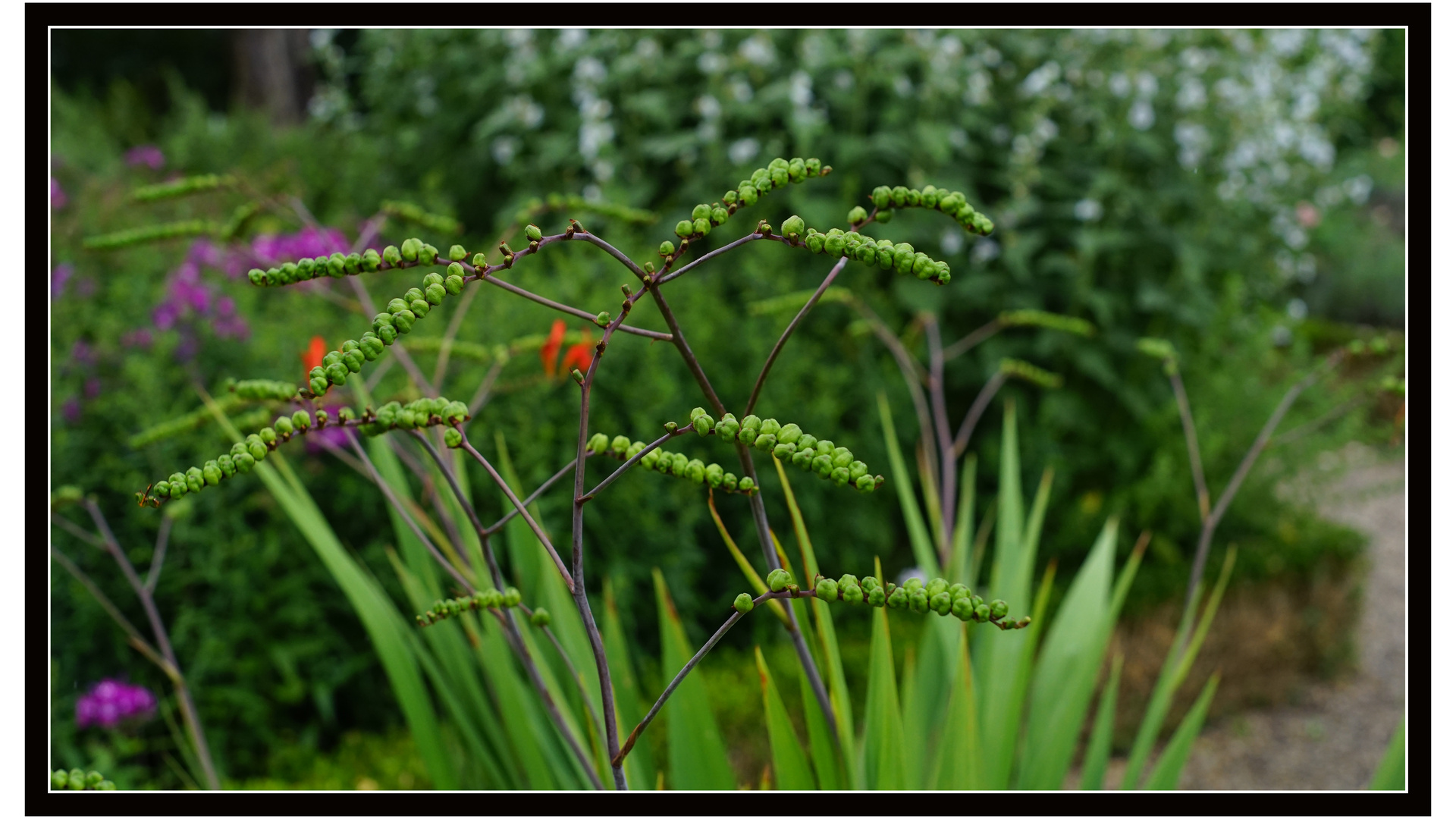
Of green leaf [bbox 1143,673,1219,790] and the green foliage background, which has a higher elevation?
the green foliage background

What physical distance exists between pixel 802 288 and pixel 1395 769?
282 cm

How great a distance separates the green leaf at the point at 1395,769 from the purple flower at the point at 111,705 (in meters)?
2.49

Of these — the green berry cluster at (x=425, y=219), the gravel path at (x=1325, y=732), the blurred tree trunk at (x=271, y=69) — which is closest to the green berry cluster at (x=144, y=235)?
the green berry cluster at (x=425, y=219)

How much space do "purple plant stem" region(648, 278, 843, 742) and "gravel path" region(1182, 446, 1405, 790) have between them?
2.55m

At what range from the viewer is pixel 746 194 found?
76cm

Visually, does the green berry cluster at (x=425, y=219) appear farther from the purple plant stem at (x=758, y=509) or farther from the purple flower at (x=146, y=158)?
the purple flower at (x=146, y=158)

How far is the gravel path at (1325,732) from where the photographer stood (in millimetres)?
3344

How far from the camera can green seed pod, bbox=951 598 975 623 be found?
2.35ft

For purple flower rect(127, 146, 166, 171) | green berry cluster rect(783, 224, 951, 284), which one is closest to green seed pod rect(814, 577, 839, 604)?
green berry cluster rect(783, 224, 951, 284)

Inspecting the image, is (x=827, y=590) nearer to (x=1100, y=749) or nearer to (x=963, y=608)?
(x=963, y=608)

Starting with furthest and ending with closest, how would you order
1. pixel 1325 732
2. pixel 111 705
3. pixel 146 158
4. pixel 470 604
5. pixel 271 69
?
pixel 271 69 → pixel 146 158 → pixel 1325 732 → pixel 111 705 → pixel 470 604

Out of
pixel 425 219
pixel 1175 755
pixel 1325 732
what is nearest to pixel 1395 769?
pixel 1175 755

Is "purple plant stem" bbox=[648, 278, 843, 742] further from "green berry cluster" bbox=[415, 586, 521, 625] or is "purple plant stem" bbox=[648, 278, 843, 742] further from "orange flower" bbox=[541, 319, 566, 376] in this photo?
"orange flower" bbox=[541, 319, 566, 376]
